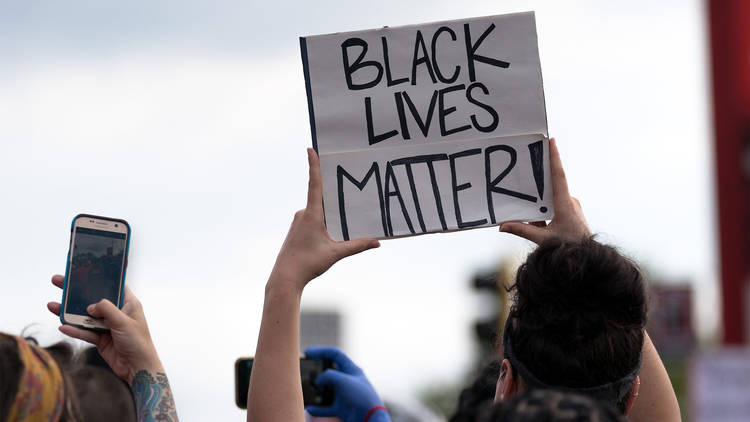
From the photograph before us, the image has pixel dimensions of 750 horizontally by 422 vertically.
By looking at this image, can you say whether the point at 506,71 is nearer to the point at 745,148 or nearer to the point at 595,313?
the point at 595,313

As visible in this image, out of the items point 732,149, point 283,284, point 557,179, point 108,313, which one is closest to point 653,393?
point 557,179

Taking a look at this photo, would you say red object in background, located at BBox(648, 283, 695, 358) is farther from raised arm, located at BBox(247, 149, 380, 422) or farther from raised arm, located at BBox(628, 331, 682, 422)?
raised arm, located at BBox(247, 149, 380, 422)

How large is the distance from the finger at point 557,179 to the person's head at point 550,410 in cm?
140

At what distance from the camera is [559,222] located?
3.26m

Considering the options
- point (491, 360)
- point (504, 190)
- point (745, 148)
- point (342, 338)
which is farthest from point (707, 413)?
point (504, 190)

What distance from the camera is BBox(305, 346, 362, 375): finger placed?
13.1 feet

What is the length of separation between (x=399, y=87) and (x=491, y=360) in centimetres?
118

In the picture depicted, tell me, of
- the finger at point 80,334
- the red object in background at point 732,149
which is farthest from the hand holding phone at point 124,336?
the red object in background at point 732,149

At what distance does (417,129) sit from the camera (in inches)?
134

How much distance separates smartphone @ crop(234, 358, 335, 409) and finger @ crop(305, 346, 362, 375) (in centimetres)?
2

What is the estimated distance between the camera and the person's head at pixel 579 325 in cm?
258

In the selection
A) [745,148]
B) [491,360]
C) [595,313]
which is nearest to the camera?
[595,313]

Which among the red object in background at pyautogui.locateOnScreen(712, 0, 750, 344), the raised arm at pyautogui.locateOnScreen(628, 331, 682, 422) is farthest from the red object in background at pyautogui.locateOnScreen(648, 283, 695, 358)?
the raised arm at pyautogui.locateOnScreen(628, 331, 682, 422)

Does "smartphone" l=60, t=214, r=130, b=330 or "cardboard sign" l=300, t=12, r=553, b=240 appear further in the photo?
"cardboard sign" l=300, t=12, r=553, b=240
